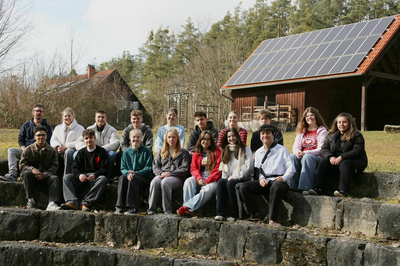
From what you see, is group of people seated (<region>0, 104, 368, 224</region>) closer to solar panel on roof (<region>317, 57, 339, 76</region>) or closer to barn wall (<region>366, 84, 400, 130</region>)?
solar panel on roof (<region>317, 57, 339, 76</region>)

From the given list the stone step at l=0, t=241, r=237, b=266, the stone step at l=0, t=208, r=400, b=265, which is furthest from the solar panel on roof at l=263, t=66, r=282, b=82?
the stone step at l=0, t=241, r=237, b=266

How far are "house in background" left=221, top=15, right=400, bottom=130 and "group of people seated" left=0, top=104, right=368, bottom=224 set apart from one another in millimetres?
11271

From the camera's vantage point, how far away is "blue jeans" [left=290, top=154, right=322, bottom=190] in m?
5.94

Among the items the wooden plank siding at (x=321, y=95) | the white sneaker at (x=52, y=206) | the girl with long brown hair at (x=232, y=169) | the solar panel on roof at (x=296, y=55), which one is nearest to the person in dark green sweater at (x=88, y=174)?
the white sneaker at (x=52, y=206)

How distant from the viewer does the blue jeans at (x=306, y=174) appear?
5.94m

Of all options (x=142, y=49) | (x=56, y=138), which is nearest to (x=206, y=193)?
(x=56, y=138)

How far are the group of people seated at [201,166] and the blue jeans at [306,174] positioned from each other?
14mm

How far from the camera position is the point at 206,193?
19.2 feet

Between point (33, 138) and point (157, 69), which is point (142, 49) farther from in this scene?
point (33, 138)

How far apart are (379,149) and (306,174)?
243 inches

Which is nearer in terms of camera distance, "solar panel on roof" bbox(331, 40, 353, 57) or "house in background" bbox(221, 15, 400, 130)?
"house in background" bbox(221, 15, 400, 130)

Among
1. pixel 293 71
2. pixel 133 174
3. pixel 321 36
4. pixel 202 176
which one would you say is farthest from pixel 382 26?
pixel 133 174

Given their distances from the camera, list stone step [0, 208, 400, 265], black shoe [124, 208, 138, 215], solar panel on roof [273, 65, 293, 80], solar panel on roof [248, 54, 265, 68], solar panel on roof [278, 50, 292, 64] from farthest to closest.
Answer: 1. solar panel on roof [248, 54, 265, 68]
2. solar panel on roof [278, 50, 292, 64]
3. solar panel on roof [273, 65, 293, 80]
4. black shoe [124, 208, 138, 215]
5. stone step [0, 208, 400, 265]

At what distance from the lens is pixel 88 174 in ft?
21.3
